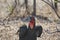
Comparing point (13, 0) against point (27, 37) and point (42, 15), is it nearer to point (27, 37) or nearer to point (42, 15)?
point (42, 15)

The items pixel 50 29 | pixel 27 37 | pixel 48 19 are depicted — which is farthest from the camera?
pixel 48 19

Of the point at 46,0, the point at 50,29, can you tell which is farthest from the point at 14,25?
the point at 46,0

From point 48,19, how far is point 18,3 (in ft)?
2.67

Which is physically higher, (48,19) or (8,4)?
(8,4)

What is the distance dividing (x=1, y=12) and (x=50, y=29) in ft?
4.84

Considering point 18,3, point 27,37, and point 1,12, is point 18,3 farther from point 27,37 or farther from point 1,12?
point 27,37

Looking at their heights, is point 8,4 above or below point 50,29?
above

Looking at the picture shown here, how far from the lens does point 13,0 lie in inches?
224

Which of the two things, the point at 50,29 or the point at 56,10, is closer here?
the point at 50,29

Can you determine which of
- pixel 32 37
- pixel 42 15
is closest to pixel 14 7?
pixel 42 15

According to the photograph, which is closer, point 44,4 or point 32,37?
point 32,37

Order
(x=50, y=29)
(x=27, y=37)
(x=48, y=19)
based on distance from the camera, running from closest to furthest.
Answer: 1. (x=27, y=37)
2. (x=50, y=29)
3. (x=48, y=19)

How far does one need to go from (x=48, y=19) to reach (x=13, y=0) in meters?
0.97

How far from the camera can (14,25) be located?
15.9 feet
